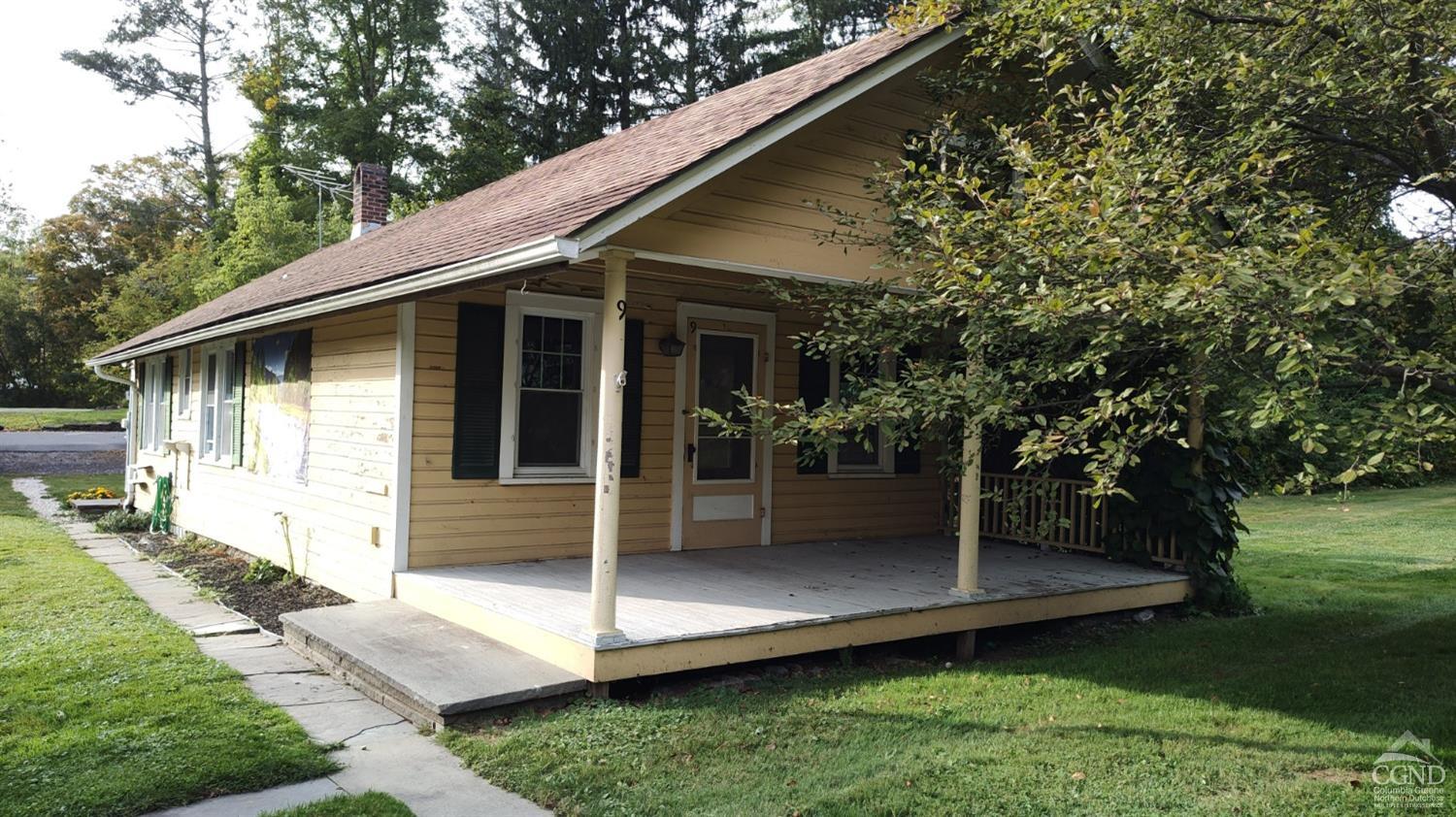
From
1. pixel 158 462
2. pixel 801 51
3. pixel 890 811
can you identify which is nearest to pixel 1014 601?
pixel 890 811

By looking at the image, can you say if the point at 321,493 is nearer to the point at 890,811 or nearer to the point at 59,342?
the point at 890,811

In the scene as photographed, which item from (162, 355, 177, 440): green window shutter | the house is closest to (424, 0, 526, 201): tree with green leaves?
(162, 355, 177, 440): green window shutter

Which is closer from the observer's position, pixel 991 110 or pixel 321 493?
pixel 991 110

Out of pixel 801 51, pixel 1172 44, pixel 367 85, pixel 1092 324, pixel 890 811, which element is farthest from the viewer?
pixel 367 85

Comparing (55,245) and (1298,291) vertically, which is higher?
(55,245)

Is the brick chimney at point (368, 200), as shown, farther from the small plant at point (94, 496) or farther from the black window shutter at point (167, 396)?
the small plant at point (94, 496)

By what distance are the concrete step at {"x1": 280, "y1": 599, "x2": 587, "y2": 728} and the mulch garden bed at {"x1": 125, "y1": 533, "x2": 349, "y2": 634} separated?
118 cm

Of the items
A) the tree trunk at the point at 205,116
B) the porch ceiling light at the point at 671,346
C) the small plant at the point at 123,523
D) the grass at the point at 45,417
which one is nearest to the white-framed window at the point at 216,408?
the small plant at the point at 123,523

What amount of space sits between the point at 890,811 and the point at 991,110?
16.8 feet

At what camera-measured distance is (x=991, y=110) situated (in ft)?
23.1

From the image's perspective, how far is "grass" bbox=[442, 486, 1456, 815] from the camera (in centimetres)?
397

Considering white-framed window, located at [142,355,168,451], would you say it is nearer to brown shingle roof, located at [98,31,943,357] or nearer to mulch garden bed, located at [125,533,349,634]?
mulch garden bed, located at [125,533,349,634]

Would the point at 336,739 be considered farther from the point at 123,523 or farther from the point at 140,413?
the point at 140,413

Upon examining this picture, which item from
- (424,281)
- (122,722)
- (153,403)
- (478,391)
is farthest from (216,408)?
(122,722)
